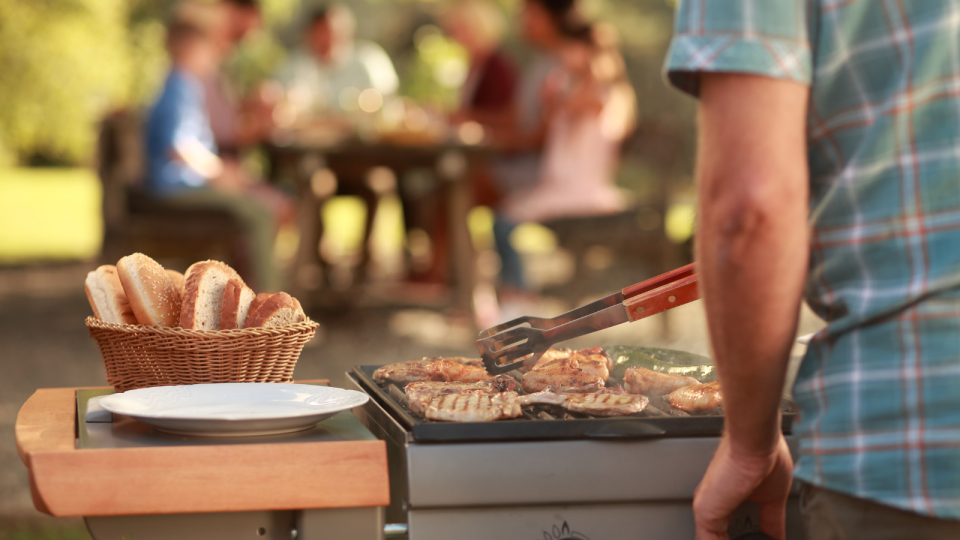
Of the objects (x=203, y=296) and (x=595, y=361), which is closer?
(x=203, y=296)

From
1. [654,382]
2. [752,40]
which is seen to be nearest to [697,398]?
[654,382]

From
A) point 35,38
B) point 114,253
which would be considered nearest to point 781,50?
point 114,253

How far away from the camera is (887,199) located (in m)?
0.96

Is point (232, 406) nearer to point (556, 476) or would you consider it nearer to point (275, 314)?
point (275, 314)

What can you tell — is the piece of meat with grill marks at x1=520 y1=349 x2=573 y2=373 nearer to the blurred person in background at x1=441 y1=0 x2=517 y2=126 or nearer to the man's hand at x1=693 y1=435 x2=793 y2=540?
the man's hand at x1=693 y1=435 x2=793 y2=540

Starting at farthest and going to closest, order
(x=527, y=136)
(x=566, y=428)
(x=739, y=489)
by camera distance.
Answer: (x=527, y=136) → (x=566, y=428) → (x=739, y=489)

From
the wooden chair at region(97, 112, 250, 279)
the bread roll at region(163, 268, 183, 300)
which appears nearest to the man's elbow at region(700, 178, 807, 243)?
the bread roll at region(163, 268, 183, 300)

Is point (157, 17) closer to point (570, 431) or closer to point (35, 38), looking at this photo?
point (35, 38)

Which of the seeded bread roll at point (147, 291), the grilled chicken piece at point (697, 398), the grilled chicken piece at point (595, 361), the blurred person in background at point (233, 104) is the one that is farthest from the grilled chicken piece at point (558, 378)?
the blurred person in background at point (233, 104)

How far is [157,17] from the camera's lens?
→ 20.7 meters

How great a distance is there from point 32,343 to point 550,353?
16.4 ft

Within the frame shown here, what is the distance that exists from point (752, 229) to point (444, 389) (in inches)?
26.3

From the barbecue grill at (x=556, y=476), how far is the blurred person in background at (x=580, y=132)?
442 centimetres

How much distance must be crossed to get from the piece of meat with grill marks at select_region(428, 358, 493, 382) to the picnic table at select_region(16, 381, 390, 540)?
1.27 ft
